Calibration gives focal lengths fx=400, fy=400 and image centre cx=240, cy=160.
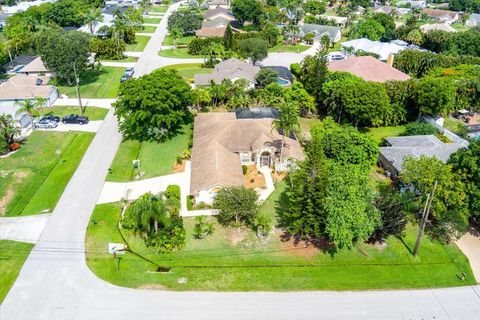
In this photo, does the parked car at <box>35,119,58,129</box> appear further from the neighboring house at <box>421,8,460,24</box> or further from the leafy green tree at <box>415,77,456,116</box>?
the neighboring house at <box>421,8,460,24</box>

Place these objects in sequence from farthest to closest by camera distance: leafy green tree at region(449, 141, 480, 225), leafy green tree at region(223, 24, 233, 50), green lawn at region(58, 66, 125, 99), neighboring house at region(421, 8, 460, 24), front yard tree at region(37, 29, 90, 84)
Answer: neighboring house at region(421, 8, 460, 24), leafy green tree at region(223, 24, 233, 50), green lawn at region(58, 66, 125, 99), front yard tree at region(37, 29, 90, 84), leafy green tree at region(449, 141, 480, 225)

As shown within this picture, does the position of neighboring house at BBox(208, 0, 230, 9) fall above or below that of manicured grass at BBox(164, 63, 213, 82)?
above

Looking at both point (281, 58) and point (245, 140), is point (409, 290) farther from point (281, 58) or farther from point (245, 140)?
point (281, 58)

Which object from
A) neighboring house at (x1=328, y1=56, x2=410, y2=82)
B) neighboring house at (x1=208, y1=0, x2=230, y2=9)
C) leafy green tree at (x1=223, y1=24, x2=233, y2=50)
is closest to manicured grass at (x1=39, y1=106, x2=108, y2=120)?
leafy green tree at (x1=223, y1=24, x2=233, y2=50)

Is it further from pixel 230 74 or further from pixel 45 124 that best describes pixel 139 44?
pixel 45 124

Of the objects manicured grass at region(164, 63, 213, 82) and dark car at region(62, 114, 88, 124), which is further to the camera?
manicured grass at region(164, 63, 213, 82)

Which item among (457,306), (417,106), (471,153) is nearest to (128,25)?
(417,106)

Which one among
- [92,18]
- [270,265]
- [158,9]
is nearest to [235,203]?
[270,265]

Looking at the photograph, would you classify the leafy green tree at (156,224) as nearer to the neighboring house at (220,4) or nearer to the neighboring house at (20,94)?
the neighboring house at (20,94)
